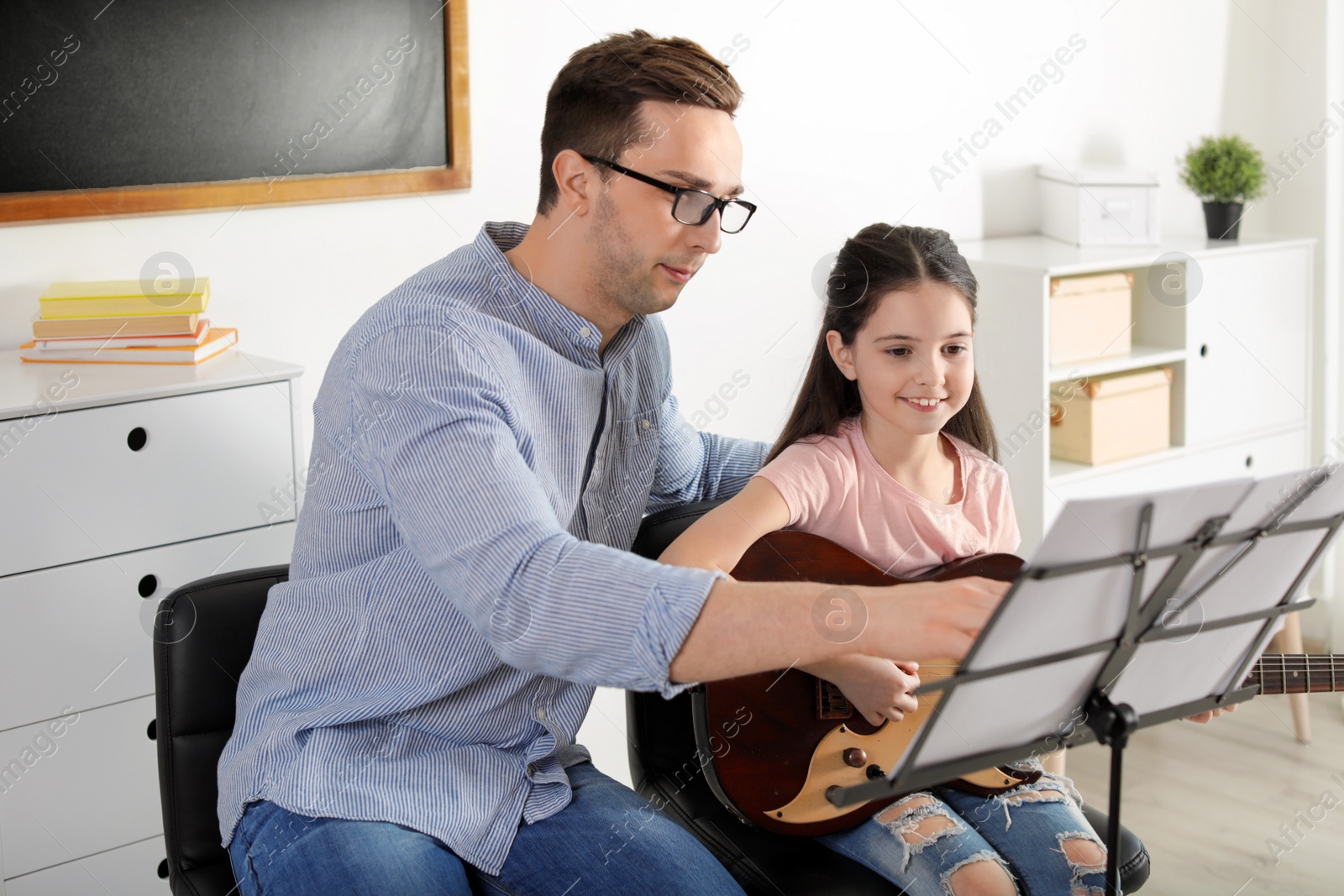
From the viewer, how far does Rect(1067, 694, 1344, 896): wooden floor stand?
2.56 m

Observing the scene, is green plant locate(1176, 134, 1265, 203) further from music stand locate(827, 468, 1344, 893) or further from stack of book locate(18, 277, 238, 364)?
stack of book locate(18, 277, 238, 364)

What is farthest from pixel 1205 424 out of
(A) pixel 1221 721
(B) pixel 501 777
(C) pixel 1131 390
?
(B) pixel 501 777

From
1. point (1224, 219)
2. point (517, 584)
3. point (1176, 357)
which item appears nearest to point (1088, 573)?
point (517, 584)

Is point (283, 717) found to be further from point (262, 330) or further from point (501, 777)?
point (262, 330)

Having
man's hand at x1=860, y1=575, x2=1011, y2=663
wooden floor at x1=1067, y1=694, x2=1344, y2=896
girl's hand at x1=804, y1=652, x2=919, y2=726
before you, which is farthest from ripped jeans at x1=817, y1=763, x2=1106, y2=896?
wooden floor at x1=1067, y1=694, x2=1344, y2=896

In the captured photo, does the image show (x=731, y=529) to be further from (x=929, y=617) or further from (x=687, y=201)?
(x=929, y=617)

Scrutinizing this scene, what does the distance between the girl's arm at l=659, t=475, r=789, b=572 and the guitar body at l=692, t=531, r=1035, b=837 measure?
3 cm

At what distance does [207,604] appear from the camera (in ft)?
5.16

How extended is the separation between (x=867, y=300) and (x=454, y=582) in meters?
0.86

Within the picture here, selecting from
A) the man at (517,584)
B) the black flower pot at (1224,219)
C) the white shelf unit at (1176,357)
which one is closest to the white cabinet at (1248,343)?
the white shelf unit at (1176,357)

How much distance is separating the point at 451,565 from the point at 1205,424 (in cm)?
258

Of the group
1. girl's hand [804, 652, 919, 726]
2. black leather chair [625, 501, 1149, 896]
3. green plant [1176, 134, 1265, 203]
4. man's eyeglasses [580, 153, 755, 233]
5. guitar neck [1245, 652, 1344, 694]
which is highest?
green plant [1176, 134, 1265, 203]

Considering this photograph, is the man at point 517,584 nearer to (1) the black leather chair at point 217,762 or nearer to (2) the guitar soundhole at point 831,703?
(1) the black leather chair at point 217,762

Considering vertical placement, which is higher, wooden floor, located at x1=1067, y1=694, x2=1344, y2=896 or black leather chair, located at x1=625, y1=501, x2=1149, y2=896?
black leather chair, located at x1=625, y1=501, x2=1149, y2=896
